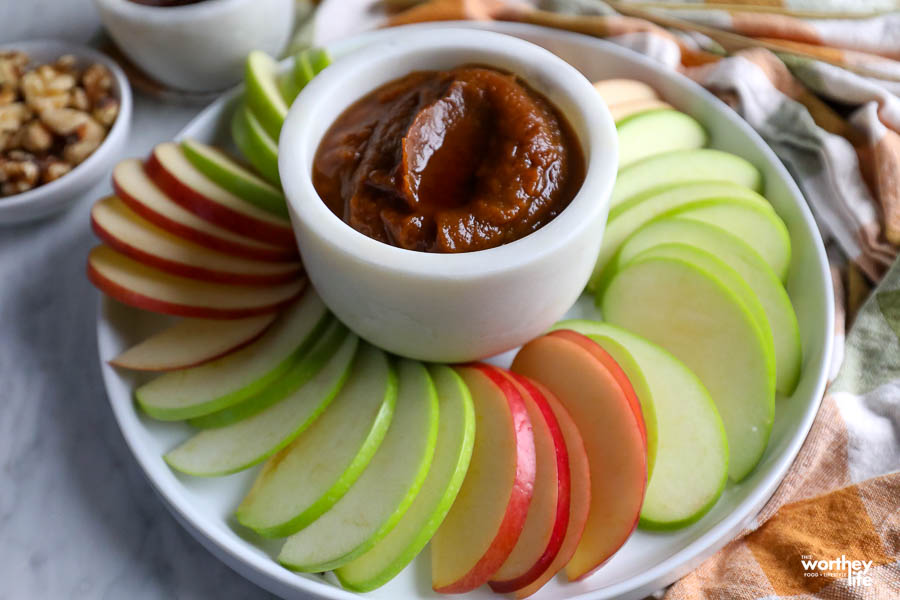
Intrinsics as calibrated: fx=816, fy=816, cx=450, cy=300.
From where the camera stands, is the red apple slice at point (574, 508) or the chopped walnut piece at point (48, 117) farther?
the chopped walnut piece at point (48, 117)

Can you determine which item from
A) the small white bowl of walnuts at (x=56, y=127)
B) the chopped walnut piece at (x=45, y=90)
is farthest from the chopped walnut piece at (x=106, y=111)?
the chopped walnut piece at (x=45, y=90)

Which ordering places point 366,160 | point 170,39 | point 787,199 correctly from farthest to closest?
1. point 170,39
2. point 787,199
3. point 366,160

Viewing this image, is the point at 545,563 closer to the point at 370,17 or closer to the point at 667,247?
the point at 667,247

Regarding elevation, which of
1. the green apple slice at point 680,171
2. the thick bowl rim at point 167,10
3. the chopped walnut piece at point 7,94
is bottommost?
the chopped walnut piece at point 7,94

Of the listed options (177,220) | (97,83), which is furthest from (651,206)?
(97,83)

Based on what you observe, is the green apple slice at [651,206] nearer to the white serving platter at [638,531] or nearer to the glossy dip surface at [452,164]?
the white serving platter at [638,531]

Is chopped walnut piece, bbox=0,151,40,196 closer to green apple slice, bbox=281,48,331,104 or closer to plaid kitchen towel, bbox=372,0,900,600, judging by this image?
green apple slice, bbox=281,48,331,104

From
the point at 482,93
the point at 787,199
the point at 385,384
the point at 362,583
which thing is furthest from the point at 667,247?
the point at 362,583
